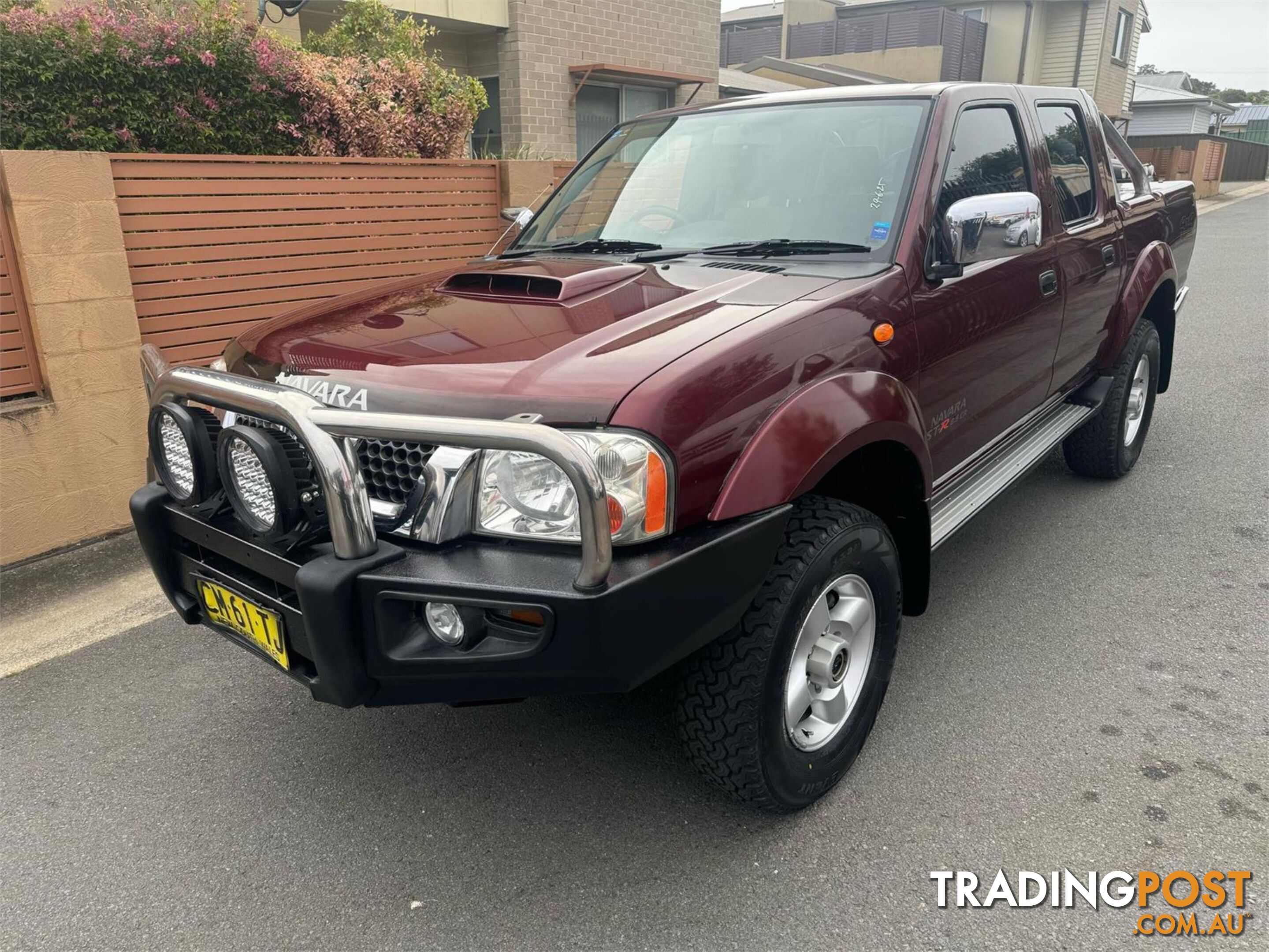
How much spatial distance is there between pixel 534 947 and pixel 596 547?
1015 mm

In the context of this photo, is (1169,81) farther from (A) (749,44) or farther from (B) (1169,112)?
(A) (749,44)

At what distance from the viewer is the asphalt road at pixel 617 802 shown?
225 centimetres

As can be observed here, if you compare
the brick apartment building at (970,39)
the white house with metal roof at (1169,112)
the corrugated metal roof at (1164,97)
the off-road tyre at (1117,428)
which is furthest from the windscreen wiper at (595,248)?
the white house with metal roof at (1169,112)

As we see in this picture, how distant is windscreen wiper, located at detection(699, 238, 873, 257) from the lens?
2.87 metres

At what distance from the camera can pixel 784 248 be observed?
2949 mm

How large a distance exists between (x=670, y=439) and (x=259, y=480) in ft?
3.14

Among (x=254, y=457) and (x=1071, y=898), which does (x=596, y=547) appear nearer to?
(x=254, y=457)

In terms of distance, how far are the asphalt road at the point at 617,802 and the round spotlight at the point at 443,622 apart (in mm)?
744

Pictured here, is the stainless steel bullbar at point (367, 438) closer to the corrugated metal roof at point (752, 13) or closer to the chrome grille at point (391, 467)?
the chrome grille at point (391, 467)

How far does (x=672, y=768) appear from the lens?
2.79m

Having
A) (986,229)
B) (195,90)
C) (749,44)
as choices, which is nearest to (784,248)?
(986,229)

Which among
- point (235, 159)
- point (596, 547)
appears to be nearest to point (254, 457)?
point (596, 547)

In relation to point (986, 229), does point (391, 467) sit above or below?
below

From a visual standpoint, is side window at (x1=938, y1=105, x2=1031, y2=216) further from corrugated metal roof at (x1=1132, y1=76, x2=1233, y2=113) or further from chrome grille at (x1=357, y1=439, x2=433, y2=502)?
corrugated metal roof at (x1=1132, y1=76, x2=1233, y2=113)
